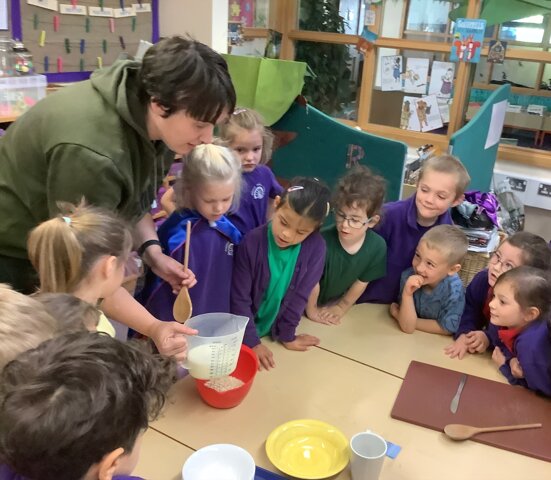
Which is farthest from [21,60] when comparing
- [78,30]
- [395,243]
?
[395,243]

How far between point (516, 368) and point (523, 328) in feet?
0.41

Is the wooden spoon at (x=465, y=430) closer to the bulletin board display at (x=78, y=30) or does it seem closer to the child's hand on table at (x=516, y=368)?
the child's hand on table at (x=516, y=368)

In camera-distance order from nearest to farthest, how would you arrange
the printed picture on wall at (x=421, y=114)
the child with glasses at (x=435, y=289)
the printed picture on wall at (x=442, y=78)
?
the child with glasses at (x=435, y=289)
the printed picture on wall at (x=442, y=78)
the printed picture on wall at (x=421, y=114)

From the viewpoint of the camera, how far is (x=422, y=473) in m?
1.06

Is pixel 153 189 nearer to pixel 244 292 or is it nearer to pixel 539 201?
pixel 244 292

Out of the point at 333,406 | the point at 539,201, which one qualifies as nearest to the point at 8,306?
the point at 333,406

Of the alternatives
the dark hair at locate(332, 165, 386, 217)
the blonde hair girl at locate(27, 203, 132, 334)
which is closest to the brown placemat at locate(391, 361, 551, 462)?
the dark hair at locate(332, 165, 386, 217)

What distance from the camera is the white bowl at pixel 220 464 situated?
0.99 metres

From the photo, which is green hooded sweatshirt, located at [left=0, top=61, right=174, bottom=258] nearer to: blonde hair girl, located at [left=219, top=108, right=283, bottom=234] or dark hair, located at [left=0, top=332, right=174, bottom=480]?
dark hair, located at [left=0, top=332, right=174, bottom=480]

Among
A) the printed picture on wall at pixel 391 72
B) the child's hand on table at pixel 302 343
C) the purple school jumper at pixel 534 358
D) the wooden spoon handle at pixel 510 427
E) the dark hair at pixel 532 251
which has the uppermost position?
the printed picture on wall at pixel 391 72

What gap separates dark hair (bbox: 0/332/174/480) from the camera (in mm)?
663

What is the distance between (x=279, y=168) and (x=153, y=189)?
4.44ft

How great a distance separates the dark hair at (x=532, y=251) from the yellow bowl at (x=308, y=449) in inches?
32.1

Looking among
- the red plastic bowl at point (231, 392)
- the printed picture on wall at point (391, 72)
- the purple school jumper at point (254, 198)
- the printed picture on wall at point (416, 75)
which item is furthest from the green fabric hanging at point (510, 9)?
the red plastic bowl at point (231, 392)
